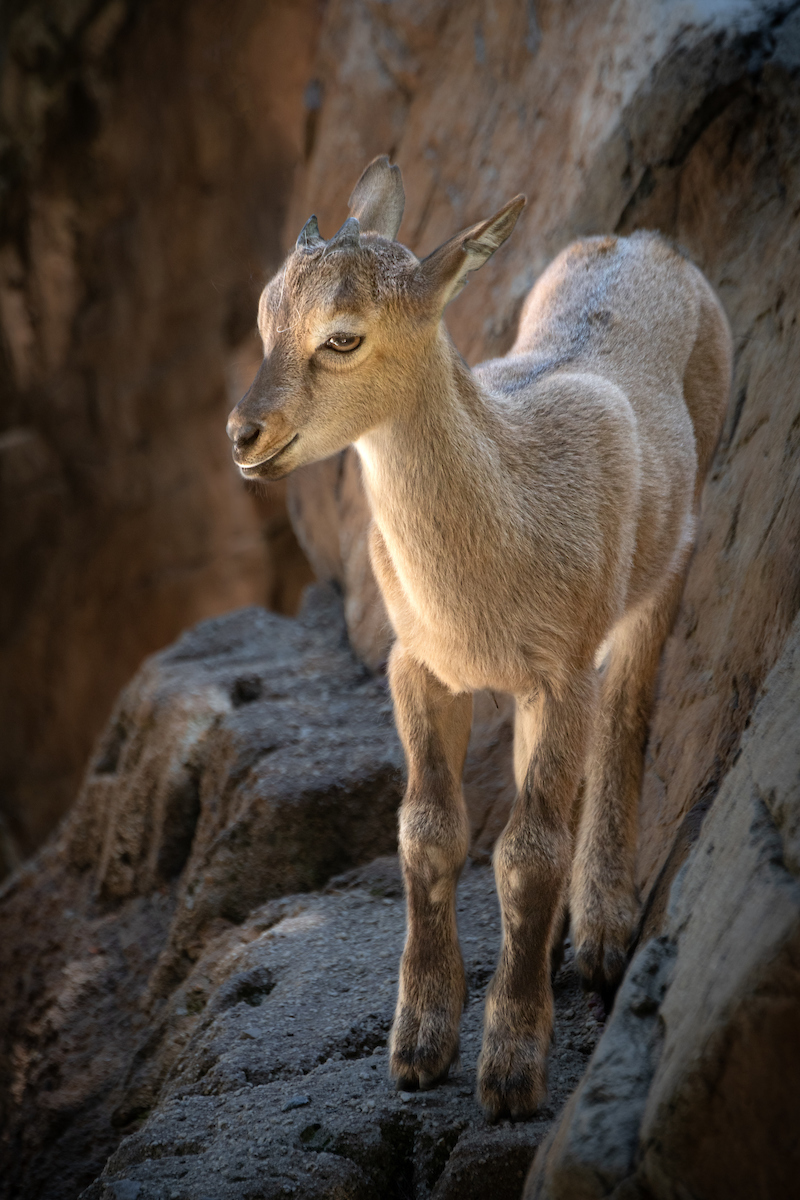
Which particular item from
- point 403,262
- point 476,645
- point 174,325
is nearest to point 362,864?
point 476,645

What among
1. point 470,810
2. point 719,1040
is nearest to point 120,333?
point 470,810

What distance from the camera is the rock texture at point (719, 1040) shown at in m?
2.17

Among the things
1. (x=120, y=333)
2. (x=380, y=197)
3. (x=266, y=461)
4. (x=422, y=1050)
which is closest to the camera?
(x=266, y=461)

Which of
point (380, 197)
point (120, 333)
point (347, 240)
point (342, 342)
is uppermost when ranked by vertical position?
point (120, 333)

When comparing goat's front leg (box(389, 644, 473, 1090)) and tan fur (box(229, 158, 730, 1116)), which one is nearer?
tan fur (box(229, 158, 730, 1116))

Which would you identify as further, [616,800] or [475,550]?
[616,800]

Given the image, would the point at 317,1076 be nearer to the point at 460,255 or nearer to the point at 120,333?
the point at 460,255

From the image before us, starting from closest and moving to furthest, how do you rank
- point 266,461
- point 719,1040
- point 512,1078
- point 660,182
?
point 719,1040 → point 512,1078 → point 266,461 → point 660,182

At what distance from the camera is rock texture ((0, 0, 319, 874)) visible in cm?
1173

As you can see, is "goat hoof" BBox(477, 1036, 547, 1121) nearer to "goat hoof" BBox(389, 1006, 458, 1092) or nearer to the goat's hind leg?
"goat hoof" BBox(389, 1006, 458, 1092)

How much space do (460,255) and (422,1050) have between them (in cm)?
245

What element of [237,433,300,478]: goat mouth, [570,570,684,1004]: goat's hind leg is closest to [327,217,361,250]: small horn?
[237,433,300,478]: goat mouth

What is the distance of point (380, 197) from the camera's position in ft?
14.3

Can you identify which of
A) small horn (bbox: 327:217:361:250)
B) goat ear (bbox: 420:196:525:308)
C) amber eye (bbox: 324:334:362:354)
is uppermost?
small horn (bbox: 327:217:361:250)
